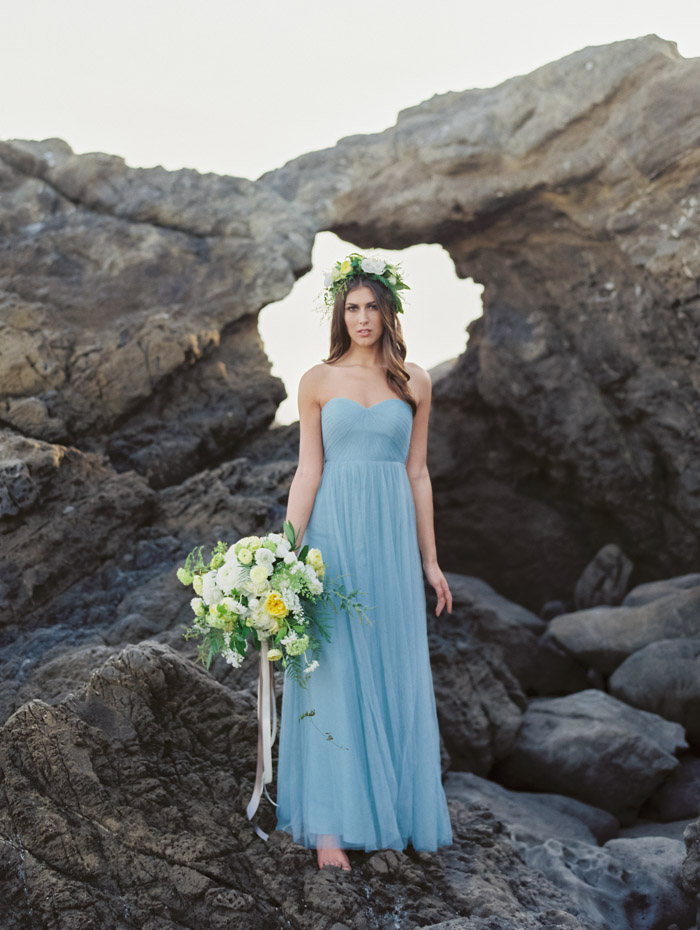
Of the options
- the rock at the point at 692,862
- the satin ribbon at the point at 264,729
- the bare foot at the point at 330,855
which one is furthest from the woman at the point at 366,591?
the rock at the point at 692,862

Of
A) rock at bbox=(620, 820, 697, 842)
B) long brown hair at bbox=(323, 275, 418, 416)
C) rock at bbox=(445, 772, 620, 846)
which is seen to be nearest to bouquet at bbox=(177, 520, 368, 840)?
long brown hair at bbox=(323, 275, 418, 416)

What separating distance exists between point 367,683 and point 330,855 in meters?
0.76

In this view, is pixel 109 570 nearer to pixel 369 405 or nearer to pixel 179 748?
pixel 179 748

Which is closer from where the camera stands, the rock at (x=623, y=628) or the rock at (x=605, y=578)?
the rock at (x=623, y=628)

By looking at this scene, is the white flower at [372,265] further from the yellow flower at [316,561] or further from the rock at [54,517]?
the rock at [54,517]

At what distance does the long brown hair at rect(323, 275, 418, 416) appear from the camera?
4.48 m

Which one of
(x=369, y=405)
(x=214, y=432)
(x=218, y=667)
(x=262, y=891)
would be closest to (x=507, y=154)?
(x=214, y=432)

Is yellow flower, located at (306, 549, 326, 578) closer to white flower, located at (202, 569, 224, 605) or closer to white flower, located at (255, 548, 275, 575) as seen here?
white flower, located at (255, 548, 275, 575)

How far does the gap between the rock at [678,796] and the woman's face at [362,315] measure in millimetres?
4069

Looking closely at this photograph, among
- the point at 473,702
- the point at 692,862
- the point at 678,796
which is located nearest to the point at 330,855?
the point at 692,862

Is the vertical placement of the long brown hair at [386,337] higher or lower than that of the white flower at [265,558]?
higher

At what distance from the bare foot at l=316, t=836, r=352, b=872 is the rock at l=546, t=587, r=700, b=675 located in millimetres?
4831

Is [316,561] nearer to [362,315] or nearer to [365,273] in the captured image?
[362,315]

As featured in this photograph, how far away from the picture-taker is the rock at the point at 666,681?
721 cm
